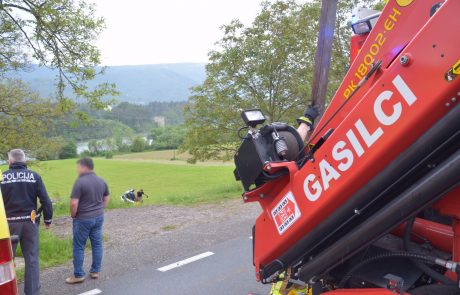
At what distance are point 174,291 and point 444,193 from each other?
3.57m

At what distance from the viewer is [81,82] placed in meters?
9.88

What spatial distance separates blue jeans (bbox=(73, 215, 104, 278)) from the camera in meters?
5.34

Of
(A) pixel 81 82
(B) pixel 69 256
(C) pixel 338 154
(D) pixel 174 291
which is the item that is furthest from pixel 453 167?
(A) pixel 81 82

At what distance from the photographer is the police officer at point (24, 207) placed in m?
4.65

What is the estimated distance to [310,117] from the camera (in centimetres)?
339

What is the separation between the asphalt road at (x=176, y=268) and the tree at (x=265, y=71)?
26.2 ft

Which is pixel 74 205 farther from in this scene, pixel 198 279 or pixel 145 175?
pixel 145 175

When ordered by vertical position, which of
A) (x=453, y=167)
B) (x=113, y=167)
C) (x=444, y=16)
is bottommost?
(x=113, y=167)

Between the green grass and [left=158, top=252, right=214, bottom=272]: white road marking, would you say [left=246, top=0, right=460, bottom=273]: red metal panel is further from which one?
the green grass

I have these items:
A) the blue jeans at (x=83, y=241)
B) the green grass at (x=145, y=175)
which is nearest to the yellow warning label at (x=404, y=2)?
the blue jeans at (x=83, y=241)

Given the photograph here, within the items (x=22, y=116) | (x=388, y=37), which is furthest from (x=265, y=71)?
(x=388, y=37)

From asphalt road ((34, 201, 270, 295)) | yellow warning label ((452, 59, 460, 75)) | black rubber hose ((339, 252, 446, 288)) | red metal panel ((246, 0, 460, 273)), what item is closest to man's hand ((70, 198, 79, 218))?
asphalt road ((34, 201, 270, 295))

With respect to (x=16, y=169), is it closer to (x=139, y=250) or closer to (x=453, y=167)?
(x=139, y=250)

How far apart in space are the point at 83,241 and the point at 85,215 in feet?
1.11
